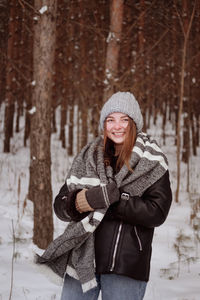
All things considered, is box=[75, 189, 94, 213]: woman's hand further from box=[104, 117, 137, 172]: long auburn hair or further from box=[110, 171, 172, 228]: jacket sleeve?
box=[104, 117, 137, 172]: long auburn hair

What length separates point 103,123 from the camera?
224cm

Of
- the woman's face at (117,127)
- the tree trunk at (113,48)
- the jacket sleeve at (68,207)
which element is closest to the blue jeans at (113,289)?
the jacket sleeve at (68,207)

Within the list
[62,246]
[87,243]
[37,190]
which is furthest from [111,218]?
[37,190]

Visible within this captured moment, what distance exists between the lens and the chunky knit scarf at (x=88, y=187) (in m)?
1.86

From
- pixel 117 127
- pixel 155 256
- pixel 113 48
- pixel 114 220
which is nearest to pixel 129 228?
pixel 114 220

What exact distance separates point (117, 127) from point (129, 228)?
0.61 meters

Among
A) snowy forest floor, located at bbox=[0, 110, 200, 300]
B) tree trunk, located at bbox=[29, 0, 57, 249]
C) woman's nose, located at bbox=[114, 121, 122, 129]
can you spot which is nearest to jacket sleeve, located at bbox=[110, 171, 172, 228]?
woman's nose, located at bbox=[114, 121, 122, 129]

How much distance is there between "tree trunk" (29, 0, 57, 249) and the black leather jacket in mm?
2778

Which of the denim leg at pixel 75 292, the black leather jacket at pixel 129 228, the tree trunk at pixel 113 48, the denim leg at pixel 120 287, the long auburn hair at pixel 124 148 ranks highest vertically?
the tree trunk at pixel 113 48

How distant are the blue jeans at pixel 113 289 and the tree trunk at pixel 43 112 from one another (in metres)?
2.76

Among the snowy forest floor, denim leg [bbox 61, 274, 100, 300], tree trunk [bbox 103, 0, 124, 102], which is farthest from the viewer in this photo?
tree trunk [bbox 103, 0, 124, 102]

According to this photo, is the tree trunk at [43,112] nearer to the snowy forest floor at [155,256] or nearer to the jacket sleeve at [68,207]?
the snowy forest floor at [155,256]

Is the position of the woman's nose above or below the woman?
above

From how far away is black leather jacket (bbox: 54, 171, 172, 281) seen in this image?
1821 millimetres
